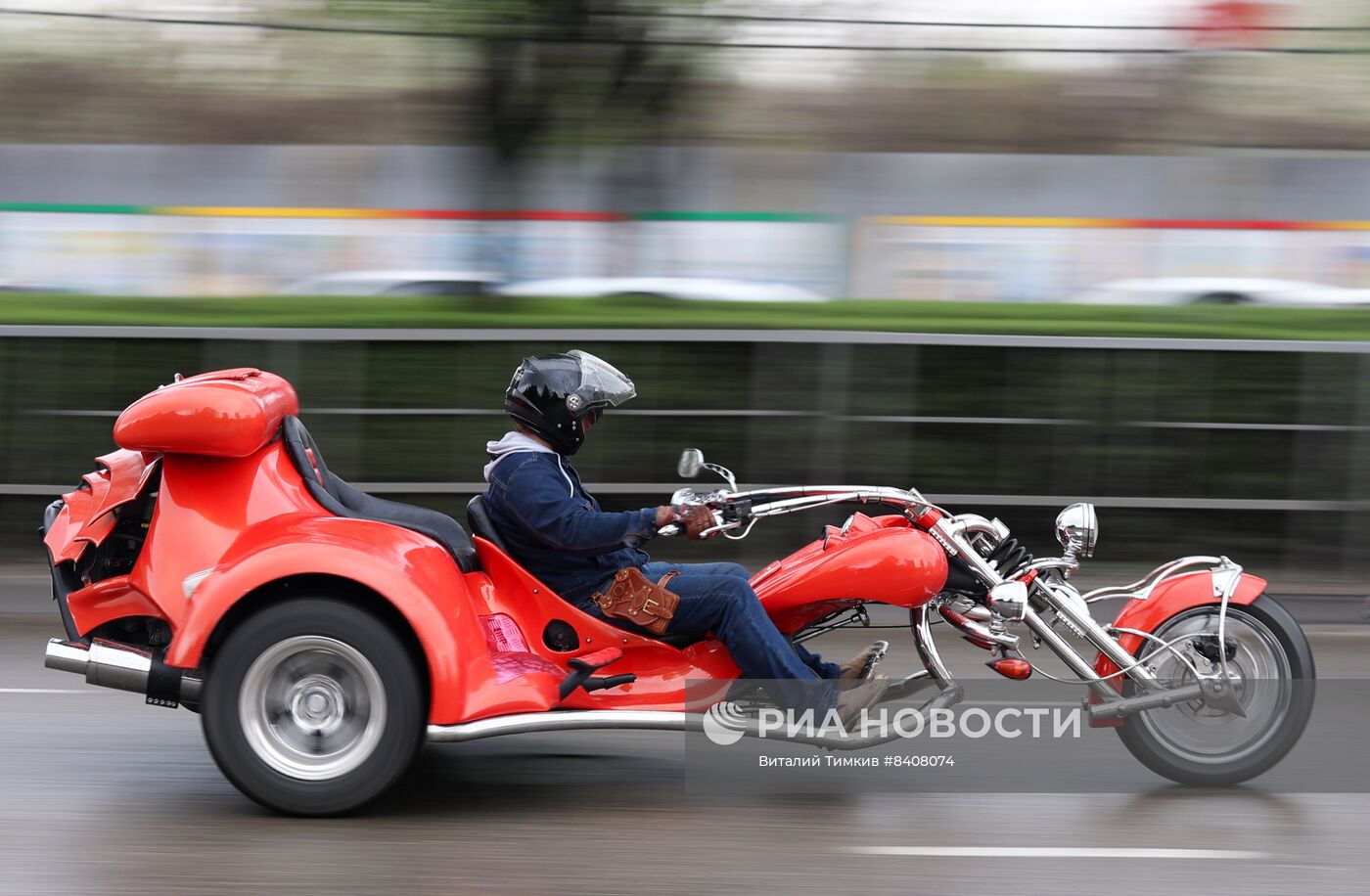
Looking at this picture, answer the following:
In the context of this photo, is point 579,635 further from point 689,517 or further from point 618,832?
point 618,832

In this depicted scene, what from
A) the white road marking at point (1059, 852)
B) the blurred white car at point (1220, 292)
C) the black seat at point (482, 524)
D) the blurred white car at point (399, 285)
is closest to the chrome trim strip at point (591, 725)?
the white road marking at point (1059, 852)

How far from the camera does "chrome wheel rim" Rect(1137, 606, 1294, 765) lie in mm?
4844

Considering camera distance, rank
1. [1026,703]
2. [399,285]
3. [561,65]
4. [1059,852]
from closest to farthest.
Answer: [1059,852] → [1026,703] → [561,65] → [399,285]

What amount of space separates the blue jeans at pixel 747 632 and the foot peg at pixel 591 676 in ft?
0.42

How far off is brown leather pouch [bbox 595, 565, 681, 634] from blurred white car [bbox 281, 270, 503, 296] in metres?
5.32

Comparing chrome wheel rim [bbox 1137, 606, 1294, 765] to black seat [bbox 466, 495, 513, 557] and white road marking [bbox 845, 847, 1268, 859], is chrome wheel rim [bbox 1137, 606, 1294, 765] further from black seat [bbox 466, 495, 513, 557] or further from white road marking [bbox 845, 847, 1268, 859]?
black seat [bbox 466, 495, 513, 557]

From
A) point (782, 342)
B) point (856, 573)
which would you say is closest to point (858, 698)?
point (856, 573)

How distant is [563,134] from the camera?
10.2 m

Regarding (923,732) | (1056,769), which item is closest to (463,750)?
(923,732)

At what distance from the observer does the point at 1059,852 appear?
433 centimetres

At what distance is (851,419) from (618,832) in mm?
4698

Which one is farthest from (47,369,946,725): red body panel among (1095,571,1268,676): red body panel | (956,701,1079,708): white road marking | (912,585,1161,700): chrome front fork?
(956,701,1079,708): white road marking

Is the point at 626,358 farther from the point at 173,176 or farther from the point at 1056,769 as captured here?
the point at 173,176

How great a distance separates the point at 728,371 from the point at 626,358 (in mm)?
617
